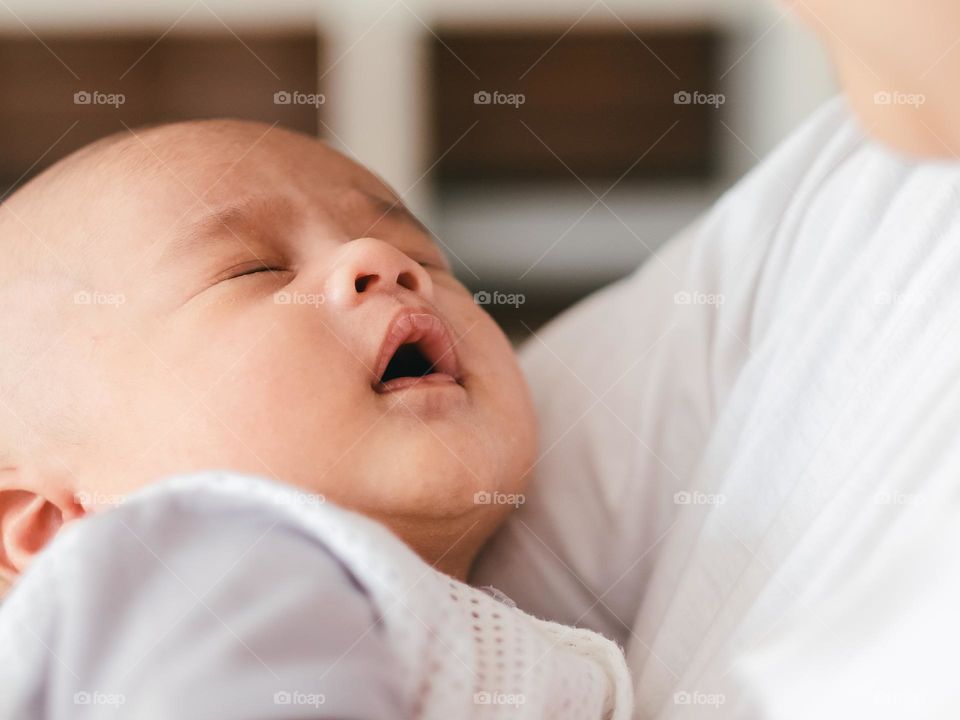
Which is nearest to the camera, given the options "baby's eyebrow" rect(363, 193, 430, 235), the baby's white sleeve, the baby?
the baby's white sleeve

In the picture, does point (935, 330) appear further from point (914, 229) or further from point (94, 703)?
point (94, 703)

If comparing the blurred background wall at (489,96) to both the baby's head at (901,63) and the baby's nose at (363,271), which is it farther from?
the baby's head at (901,63)

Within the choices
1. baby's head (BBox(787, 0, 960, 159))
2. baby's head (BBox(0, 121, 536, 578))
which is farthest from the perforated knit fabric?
baby's head (BBox(787, 0, 960, 159))

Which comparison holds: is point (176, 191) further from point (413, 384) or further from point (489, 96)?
point (489, 96)

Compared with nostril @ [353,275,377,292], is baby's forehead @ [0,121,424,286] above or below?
above

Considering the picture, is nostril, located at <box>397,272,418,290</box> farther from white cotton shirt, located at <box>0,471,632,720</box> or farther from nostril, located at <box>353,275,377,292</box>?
white cotton shirt, located at <box>0,471,632,720</box>

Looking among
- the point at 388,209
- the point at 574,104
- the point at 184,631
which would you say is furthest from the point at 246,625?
the point at 574,104

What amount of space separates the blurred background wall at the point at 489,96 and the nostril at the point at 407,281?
1706mm

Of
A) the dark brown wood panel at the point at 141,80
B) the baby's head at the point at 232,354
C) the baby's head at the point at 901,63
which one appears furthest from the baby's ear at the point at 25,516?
the dark brown wood panel at the point at 141,80

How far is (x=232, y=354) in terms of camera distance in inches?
28.7

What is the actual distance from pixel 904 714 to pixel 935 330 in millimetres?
318

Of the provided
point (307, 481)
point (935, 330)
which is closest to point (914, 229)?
point (935, 330)

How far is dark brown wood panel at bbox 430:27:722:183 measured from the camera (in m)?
2.64

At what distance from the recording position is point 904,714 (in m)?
0.43
